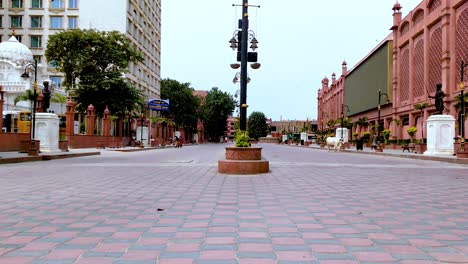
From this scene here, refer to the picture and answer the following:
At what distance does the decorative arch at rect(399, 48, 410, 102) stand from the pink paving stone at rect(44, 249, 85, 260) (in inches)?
2006

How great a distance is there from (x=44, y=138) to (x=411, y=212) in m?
22.9

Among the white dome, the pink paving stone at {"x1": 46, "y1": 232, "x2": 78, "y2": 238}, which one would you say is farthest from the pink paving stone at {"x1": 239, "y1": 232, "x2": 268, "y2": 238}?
the white dome

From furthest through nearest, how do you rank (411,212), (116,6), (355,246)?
(116,6) < (411,212) < (355,246)

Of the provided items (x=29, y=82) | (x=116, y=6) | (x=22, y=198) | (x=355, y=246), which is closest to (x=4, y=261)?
(x=355, y=246)

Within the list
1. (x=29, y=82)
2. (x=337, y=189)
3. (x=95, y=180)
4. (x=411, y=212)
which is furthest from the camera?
(x=29, y=82)

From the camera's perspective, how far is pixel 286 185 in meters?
8.99

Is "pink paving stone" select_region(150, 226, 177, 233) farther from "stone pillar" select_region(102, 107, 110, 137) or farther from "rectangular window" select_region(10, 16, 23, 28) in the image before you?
"rectangular window" select_region(10, 16, 23, 28)

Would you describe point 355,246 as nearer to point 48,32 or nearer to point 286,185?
point 286,185

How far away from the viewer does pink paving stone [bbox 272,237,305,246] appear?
3984 mm

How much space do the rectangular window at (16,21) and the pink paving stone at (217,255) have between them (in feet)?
203

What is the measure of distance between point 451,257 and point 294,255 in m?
1.35

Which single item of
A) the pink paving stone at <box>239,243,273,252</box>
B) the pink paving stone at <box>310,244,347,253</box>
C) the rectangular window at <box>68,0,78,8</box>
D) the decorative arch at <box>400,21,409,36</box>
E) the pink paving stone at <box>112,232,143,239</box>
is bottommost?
the pink paving stone at <box>112,232,143,239</box>

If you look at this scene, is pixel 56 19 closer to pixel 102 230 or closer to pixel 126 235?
pixel 102 230

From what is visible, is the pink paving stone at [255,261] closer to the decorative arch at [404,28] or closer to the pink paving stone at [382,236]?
the pink paving stone at [382,236]
